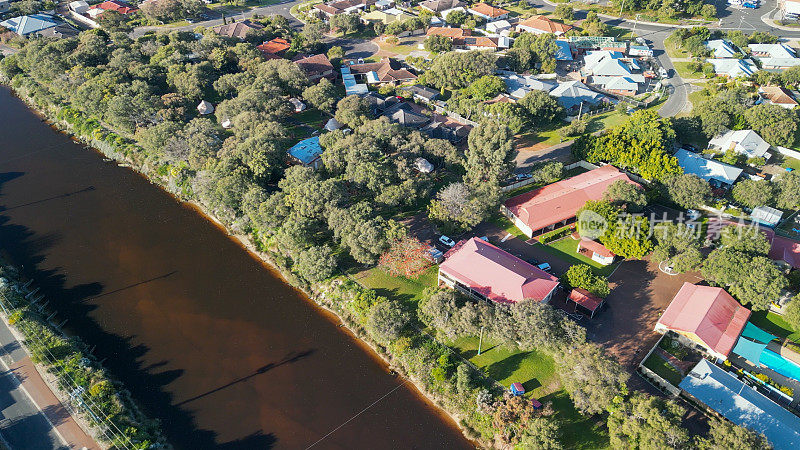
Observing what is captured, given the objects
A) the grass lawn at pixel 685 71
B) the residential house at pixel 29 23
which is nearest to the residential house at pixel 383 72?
the grass lawn at pixel 685 71

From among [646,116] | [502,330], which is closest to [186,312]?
[502,330]

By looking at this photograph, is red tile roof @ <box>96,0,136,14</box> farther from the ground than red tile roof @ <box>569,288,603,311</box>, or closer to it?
farther from the ground

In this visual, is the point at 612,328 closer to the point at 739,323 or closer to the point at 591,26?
the point at 739,323

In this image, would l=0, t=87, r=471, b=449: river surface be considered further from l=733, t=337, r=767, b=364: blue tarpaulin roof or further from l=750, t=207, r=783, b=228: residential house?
l=750, t=207, r=783, b=228: residential house

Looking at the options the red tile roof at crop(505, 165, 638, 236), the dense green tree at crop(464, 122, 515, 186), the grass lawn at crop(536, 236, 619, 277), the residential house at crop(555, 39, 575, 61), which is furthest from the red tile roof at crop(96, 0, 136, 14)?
the grass lawn at crop(536, 236, 619, 277)

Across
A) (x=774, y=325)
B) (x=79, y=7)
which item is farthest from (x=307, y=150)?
(x=79, y=7)
